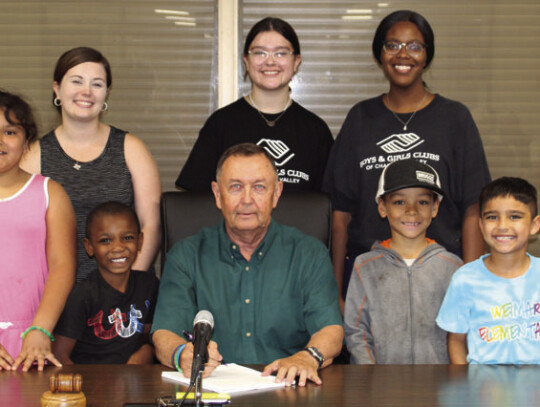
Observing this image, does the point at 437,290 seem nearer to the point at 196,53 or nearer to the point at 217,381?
the point at 217,381

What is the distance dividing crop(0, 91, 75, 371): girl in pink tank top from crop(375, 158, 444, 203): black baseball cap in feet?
3.82

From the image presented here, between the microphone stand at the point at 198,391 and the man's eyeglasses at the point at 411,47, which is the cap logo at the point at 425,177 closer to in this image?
the man's eyeglasses at the point at 411,47

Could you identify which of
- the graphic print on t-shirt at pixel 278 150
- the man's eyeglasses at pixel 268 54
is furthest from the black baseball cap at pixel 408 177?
the man's eyeglasses at pixel 268 54

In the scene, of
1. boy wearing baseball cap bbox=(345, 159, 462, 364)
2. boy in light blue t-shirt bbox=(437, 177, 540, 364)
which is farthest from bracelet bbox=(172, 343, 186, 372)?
boy in light blue t-shirt bbox=(437, 177, 540, 364)

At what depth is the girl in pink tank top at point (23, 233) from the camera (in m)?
2.55

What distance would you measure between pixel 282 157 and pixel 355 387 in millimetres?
1567

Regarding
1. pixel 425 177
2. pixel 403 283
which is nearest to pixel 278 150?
pixel 425 177

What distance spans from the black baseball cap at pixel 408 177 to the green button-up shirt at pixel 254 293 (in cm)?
44

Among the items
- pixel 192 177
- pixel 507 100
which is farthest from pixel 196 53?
pixel 507 100

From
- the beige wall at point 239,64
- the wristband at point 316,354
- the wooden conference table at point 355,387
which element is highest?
the beige wall at point 239,64

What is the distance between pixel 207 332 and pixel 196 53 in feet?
10.4

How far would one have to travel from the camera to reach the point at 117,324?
275 centimetres

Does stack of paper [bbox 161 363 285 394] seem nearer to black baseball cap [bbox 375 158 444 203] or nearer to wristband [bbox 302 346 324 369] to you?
wristband [bbox 302 346 324 369]

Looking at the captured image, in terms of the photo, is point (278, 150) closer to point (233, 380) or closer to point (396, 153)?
point (396, 153)
